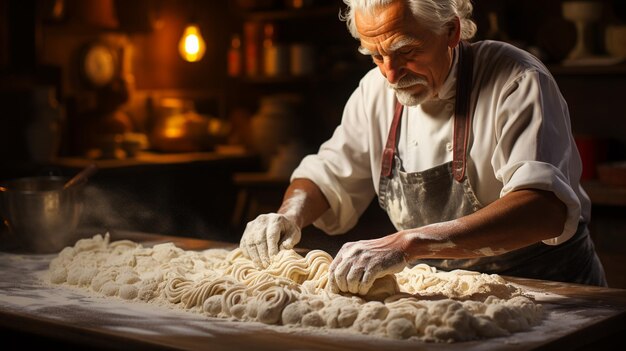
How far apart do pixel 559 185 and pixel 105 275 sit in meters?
1.42

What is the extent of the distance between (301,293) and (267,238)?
468mm

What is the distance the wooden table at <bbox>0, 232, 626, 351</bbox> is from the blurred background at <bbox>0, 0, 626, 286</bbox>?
7.37 ft

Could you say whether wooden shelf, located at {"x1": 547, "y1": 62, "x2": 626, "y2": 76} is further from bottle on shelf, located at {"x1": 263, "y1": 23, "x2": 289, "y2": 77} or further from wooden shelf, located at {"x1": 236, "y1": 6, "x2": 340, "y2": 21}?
bottle on shelf, located at {"x1": 263, "y1": 23, "x2": 289, "y2": 77}

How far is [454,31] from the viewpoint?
9.73ft

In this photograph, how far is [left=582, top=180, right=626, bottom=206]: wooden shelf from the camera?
4.73 m

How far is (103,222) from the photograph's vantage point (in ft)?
12.8

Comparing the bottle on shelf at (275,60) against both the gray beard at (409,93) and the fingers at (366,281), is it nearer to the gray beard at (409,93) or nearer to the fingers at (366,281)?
the gray beard at (409,93)

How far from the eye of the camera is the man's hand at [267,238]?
9.52ft

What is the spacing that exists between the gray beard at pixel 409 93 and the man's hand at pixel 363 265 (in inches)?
24.9

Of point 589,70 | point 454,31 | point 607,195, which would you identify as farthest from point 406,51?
point 589,70

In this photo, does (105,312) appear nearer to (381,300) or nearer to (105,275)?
(105,275)

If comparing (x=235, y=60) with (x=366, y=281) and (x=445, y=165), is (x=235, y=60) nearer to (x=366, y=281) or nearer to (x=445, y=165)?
(x=445, y=165)

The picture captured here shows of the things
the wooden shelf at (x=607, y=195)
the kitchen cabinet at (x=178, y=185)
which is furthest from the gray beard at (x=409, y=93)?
the kitchen cabinet at (x=178, y=185)

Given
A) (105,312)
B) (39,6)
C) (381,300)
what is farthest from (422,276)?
(39,6)
